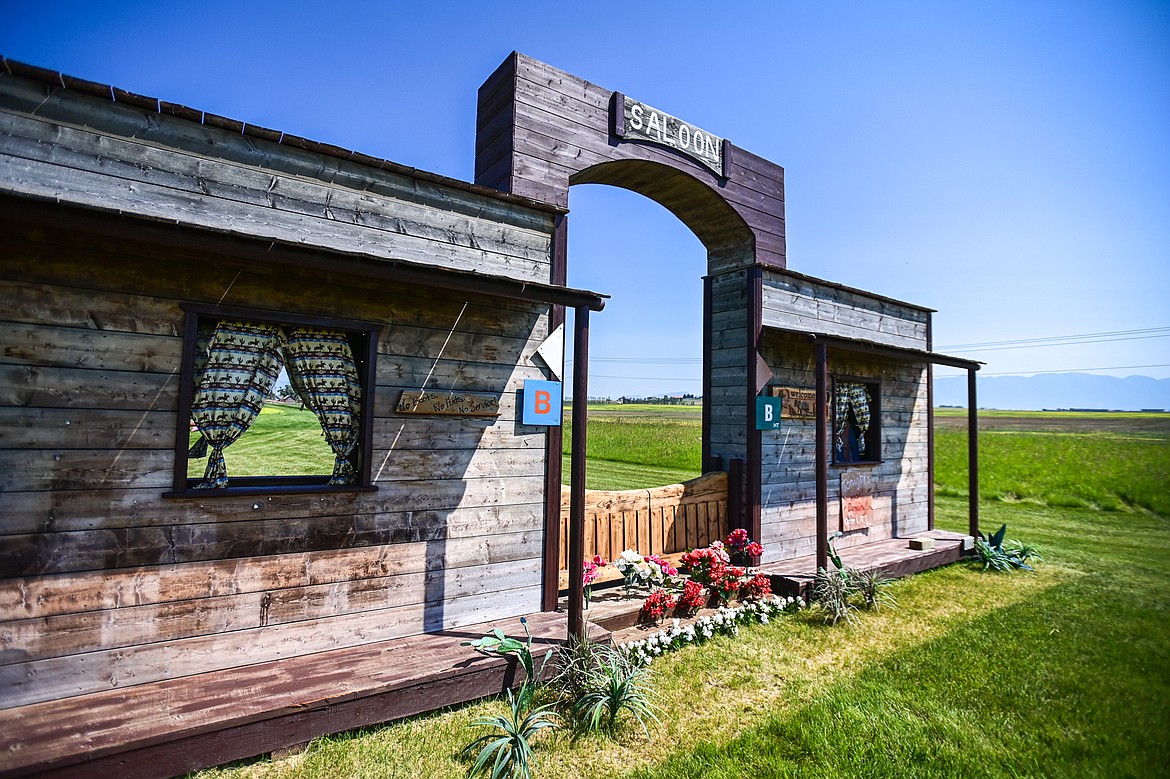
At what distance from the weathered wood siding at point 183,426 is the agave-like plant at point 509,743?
3.63 feet

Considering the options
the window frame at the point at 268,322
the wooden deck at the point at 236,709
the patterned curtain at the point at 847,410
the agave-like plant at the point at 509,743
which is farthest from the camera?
the patterned curtain at the point at 847,410

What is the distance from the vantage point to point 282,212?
12.8 ft

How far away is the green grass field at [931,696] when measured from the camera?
1.54m

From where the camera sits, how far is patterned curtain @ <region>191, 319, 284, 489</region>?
12.1 feet

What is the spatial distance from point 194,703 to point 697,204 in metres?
6.43

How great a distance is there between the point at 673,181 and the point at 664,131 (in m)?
0.55

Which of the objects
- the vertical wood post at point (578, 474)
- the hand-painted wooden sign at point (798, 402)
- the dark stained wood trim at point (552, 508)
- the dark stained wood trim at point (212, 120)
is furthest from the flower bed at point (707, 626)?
the dark stained wood trim at point (212, 120)

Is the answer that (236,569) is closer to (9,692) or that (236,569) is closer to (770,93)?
(9,692)

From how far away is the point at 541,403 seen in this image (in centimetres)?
484

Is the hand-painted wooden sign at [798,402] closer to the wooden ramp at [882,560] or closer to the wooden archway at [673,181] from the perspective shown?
the wooden archway at [673,181]

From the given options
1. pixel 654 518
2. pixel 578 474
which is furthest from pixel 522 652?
pixel 654 518

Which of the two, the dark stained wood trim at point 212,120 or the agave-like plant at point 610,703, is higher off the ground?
the dark stained wood trim at point 212,120

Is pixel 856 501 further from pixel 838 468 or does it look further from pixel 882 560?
pixel 882 560

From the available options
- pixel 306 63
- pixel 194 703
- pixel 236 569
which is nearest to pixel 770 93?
pixel 306 63
